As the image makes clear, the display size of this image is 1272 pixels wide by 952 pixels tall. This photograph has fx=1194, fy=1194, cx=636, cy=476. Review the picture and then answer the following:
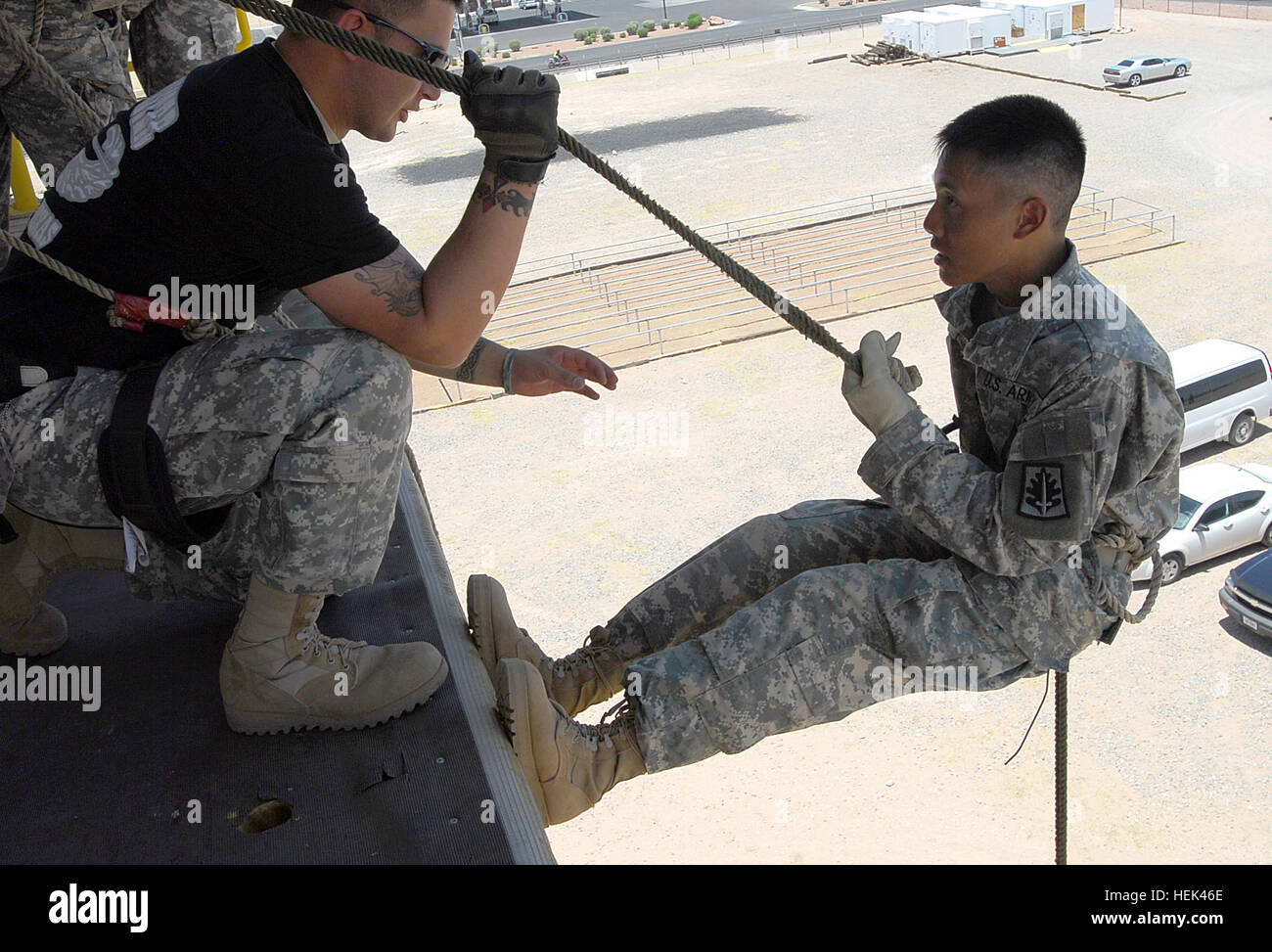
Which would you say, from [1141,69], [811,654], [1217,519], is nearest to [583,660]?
[811,654]

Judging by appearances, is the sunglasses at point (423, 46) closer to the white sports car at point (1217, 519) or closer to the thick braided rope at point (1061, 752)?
the thick braided rope at point (1061, 752)

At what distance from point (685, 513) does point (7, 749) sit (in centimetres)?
1576

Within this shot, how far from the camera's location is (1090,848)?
12633 millimetres

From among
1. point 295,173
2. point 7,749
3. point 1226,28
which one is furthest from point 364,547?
point 1226,28

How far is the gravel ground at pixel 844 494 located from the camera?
13.1 metres

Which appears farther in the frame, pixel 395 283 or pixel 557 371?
pixel 557 371

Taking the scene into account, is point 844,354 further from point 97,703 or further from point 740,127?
point 740,127

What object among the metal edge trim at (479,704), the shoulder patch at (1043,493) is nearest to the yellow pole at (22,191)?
the metal edge trim at (479,704)

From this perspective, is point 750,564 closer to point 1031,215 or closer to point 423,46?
point 1031,215

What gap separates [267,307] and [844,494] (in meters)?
16.0

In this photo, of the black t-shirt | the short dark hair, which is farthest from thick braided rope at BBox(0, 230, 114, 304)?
the short dark hair

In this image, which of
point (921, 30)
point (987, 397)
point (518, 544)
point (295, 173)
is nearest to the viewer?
point (295, 173)

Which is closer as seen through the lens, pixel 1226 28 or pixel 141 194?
pixel 141 194

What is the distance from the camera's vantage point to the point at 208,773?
2.95 metres
